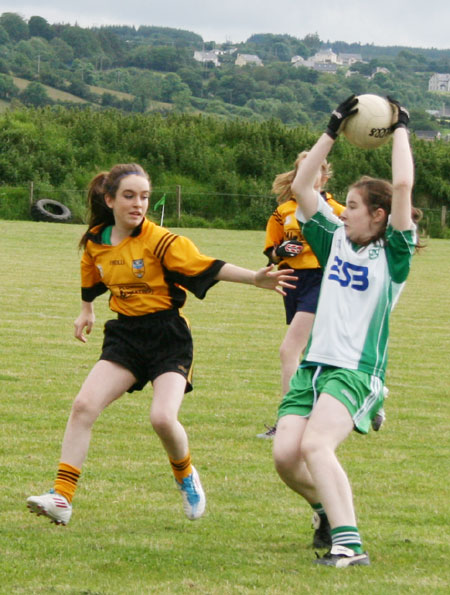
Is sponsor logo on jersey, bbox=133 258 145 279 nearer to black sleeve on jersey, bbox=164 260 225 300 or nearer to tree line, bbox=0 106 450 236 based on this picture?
black sleeve on jersey, bbox=164 260 225 300

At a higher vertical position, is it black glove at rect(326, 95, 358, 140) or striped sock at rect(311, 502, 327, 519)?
black glove at rect(326, 95, 358, 140)

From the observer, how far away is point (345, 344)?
4.95 metres

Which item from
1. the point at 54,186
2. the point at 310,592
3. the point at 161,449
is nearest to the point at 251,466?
the point at 161,449

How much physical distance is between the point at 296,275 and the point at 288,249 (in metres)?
0.59

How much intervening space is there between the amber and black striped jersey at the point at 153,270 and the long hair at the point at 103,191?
0.22m

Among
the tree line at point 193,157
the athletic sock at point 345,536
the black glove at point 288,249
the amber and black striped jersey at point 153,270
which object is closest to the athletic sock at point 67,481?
the amber and black striped jersey at point 153,270

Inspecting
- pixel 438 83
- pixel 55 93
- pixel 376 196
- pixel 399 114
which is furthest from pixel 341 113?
pixel 438 83

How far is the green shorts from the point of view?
486 cm

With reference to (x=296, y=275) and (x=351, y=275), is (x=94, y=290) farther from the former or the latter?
(x=296, y=275)

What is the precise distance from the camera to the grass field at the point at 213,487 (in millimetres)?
4695

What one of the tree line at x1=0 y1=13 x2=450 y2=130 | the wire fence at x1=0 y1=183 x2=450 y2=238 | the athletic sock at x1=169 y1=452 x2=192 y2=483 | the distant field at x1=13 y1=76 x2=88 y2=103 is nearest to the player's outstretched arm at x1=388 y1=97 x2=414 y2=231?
the athletic sock at x1=169 y1=452 x2=192 y2=483

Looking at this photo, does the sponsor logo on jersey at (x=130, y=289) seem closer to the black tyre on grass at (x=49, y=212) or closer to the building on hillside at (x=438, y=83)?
the black tyre on grass at (x=49, y=212)

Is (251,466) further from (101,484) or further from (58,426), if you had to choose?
(58,426)

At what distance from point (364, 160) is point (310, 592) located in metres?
39.3
